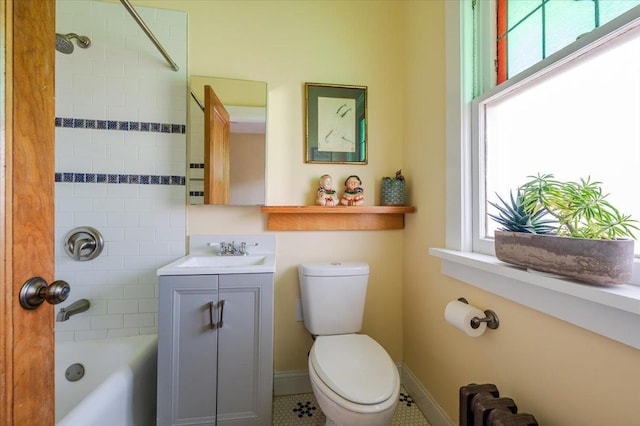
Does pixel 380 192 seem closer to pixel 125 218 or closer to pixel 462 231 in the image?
pixel 462 231

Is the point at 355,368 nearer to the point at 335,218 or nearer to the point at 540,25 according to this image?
the point at 335,218

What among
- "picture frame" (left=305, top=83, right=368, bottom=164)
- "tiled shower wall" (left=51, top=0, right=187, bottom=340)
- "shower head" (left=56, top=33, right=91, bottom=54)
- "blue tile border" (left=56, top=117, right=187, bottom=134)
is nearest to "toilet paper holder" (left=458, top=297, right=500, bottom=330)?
"picture frame" (left=305, top=83, right=368, bottom=164)

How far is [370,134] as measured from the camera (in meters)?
1.70

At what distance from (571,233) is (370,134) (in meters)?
1.20

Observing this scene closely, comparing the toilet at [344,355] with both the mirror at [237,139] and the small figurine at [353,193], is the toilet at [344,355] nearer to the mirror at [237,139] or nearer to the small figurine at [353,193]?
the small figurine at [353,193]

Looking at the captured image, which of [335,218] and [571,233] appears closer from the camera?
[571,233]

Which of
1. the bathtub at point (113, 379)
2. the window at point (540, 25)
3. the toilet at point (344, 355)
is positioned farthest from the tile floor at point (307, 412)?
the window at point (540, 25)

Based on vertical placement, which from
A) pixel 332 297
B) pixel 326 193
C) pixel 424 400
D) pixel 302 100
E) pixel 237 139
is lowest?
pixel 424 400

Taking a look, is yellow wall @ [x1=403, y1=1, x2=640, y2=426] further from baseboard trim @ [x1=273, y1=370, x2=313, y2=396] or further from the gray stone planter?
baseboard trim @ [x1=273, y1=370, x2=313, y2=396]

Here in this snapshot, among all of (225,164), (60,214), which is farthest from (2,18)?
(60,214)

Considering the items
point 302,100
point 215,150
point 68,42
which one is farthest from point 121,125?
point 302,100

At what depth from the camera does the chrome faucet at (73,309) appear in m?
1.35

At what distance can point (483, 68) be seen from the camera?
115cm

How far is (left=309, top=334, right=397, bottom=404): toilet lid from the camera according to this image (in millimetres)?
959
